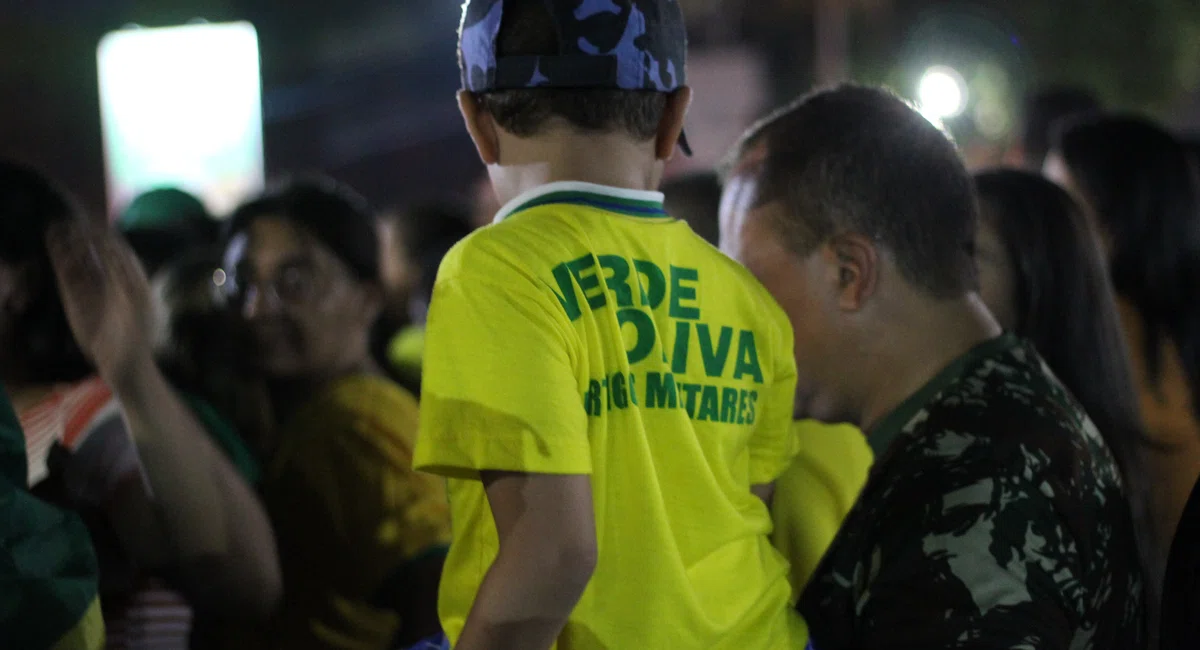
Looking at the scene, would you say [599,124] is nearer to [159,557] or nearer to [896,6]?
[159,557]

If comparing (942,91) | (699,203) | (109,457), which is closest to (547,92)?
(109,457)

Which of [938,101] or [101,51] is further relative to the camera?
[101,51]

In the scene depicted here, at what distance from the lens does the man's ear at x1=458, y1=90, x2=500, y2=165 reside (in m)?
2.00

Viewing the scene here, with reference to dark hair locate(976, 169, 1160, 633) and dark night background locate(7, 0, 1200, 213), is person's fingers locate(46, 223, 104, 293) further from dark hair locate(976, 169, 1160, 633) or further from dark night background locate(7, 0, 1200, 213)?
dark night background locate(7, 0, 1200, 213)

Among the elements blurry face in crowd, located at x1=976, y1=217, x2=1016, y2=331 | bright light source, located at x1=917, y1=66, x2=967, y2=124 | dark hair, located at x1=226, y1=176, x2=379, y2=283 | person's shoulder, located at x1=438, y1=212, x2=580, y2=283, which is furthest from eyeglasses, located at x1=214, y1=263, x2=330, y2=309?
bright light source, located at x1=917, y1=66, x2=967, y2=124

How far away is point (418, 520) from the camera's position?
3.38 meters

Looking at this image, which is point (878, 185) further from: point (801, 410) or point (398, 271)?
point (398, 271)

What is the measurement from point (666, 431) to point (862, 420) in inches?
26.8

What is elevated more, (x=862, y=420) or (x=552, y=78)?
(x=552, y=78)

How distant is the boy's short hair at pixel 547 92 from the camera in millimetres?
1909

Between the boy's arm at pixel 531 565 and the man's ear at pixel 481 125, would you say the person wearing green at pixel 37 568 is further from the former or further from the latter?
the man's ear at pixel 481 125

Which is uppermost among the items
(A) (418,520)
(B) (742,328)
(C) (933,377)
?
(B) (742,328)

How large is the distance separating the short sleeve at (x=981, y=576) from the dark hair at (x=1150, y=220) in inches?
86.2

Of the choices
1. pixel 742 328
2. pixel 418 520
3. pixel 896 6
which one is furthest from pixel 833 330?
pixel 896 6
